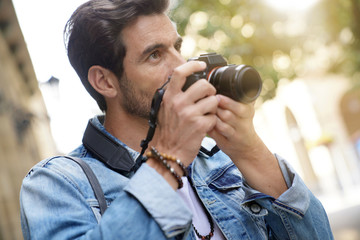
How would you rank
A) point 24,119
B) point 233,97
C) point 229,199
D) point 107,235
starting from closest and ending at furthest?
point 107,235, point 233,97, point 229,199, point 24,119

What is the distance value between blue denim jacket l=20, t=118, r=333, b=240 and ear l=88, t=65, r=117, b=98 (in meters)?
0.22

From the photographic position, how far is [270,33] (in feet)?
28.7

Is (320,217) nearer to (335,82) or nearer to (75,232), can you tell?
(75,232)

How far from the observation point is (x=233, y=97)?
147 cm

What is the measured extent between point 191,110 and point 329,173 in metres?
24.8

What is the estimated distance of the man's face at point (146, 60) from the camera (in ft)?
6.31

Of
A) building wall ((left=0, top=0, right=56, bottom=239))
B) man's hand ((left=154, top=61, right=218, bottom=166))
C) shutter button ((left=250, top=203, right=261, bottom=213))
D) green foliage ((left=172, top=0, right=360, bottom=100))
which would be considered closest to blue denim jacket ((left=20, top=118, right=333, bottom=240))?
shutter button ((left=250, top=203, right=261, bottom=213))

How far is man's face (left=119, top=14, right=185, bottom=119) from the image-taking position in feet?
6.31

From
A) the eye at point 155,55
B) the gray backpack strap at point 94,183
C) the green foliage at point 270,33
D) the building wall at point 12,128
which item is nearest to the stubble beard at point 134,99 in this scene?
the eye at point 155,55

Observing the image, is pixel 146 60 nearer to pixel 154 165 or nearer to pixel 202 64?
pixel 202 64

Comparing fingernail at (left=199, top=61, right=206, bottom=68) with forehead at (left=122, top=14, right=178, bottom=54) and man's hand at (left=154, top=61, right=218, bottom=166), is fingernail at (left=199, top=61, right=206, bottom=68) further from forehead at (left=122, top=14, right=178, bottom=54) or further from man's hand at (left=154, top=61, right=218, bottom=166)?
forehead at (left=122, top=14, right=178, bottom=54)

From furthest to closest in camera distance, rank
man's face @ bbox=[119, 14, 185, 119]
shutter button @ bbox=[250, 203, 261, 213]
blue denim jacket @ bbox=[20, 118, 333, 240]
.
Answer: man's face @ bbox=[119, 14, 185, 119] → shutter button @ bbox=[250, 203, 261, 213] → blue denim jacket @ bbox=[20, 118, 333, 240]

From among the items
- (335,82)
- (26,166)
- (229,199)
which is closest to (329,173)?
(335,82)

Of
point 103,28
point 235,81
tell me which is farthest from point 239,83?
Answer: point 103,28
